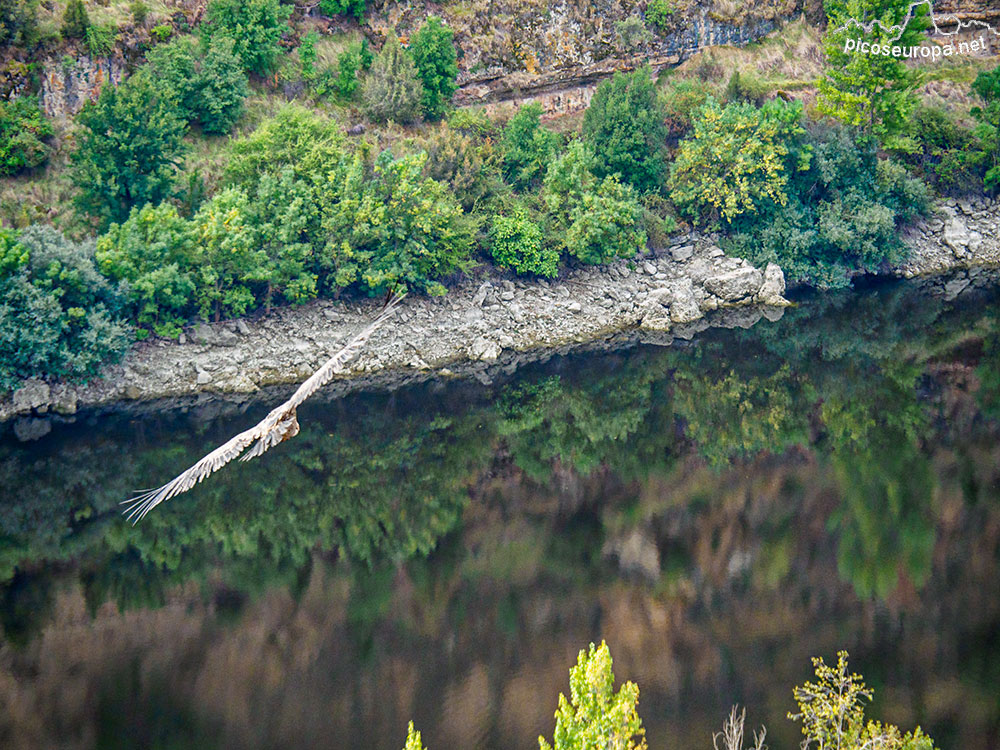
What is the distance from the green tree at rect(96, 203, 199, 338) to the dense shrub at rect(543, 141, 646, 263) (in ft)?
58.7

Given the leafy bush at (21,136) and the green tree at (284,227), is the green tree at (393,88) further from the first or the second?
the leafy bush at (21,136)

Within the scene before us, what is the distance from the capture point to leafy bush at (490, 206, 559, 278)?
4981 centimetres

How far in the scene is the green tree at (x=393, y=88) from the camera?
5375cm

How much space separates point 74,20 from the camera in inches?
1937

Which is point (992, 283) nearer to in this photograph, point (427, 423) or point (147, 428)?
point (427, 423)

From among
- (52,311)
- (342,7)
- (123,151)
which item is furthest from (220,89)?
(52,311)

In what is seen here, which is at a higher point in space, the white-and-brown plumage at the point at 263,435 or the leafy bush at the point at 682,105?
the leafy bush at the point at 682,105

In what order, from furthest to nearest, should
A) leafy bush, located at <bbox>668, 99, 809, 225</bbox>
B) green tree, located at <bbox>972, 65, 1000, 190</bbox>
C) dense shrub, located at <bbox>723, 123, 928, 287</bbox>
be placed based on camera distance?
green tree, located at <bbox>972, 65, 1000, 190</bbox> → dense shrub, located at <bbox>723, 123, 928, 287</bbox> → leafy bush, located at <bbox>668, 99, 809, 225</bbox>

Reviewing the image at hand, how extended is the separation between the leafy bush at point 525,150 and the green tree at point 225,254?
47.9 ft

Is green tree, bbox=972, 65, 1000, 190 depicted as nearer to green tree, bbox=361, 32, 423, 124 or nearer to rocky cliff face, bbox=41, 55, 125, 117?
green tree, bbox=361, 32, 423, 124

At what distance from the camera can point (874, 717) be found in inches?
924

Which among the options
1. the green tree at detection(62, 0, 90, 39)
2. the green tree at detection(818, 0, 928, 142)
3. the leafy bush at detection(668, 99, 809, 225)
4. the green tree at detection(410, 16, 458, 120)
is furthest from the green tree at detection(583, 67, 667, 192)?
the green tree at detection(62, 0, 90, 39)

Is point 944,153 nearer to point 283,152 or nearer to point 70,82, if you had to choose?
point 283,152

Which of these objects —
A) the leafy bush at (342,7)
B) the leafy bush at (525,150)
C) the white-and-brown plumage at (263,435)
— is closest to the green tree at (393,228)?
the leafy bush at (525,150)
